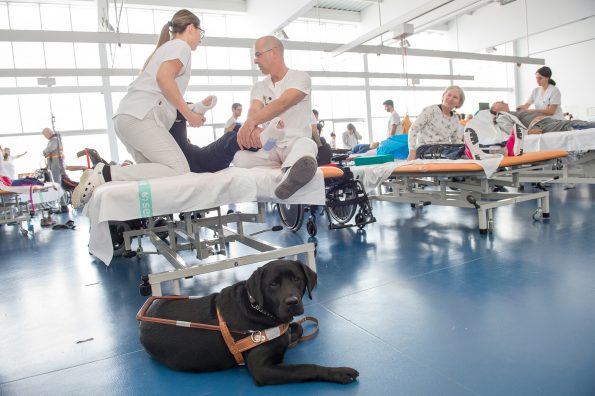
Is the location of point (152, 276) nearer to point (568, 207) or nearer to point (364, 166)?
point (364, 166)

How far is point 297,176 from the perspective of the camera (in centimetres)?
199

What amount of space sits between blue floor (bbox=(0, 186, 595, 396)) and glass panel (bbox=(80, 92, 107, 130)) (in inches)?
419

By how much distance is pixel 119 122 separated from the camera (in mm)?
2166

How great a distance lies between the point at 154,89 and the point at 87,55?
40.7 feet

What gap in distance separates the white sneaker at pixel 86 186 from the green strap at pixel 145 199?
0.30 metres

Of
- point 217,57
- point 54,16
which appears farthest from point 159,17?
point 54,16

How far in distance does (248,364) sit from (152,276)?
796mm

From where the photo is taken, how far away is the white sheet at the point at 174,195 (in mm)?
1784

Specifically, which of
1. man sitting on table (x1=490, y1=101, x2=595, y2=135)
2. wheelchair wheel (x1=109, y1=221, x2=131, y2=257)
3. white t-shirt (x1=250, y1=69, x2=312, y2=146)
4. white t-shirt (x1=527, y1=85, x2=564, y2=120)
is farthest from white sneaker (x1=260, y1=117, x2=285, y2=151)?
white t-shirt (x1=527, y1=85, x2=564, y2=120)

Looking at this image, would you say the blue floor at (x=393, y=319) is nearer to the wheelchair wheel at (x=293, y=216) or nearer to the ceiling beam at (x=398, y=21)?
the wheelchair wheel at (x=293, y=216)

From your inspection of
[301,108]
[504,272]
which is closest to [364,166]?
[301,108]

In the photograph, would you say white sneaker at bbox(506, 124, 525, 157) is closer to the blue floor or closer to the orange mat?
the orange mat

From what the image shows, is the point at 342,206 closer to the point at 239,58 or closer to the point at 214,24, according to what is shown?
the point at 214,24

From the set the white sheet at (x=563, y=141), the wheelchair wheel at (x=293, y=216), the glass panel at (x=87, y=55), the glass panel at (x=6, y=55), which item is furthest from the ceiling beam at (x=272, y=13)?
the glass panel at (x=6, y=55)
